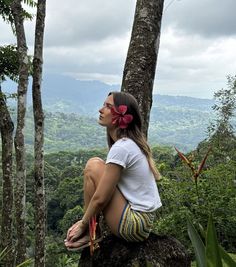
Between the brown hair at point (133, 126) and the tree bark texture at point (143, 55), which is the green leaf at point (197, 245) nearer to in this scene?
the brown hair at point (133, 126)

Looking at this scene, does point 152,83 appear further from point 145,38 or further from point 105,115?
point 105,115

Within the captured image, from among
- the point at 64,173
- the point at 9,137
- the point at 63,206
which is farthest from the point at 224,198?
the point at 64,173

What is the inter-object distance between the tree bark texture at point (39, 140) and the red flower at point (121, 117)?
3.10 m

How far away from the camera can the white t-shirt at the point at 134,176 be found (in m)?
2.70

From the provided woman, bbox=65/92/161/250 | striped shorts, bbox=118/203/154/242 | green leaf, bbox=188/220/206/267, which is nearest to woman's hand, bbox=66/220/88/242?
woman, bbox=65/92/161/250

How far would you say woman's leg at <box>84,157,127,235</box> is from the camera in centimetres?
270

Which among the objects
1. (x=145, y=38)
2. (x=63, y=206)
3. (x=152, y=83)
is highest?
(x=145, y=38)

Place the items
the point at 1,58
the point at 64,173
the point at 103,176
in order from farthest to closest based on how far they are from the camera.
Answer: the point at 64,173 < the point at 1,58 < the point at 103,176

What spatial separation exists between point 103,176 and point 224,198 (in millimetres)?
4662

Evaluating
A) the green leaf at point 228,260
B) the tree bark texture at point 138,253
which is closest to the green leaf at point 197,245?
the green leaf at point 228,260

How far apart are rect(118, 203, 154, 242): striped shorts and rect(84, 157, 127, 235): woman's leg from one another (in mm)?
34

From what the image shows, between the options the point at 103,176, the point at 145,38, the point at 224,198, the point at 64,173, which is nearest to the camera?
the point at 103,176

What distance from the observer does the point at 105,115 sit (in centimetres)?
288

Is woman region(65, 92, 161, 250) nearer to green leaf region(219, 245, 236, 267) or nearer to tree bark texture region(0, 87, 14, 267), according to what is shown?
green leaf region(219, 245, 236, 267)
